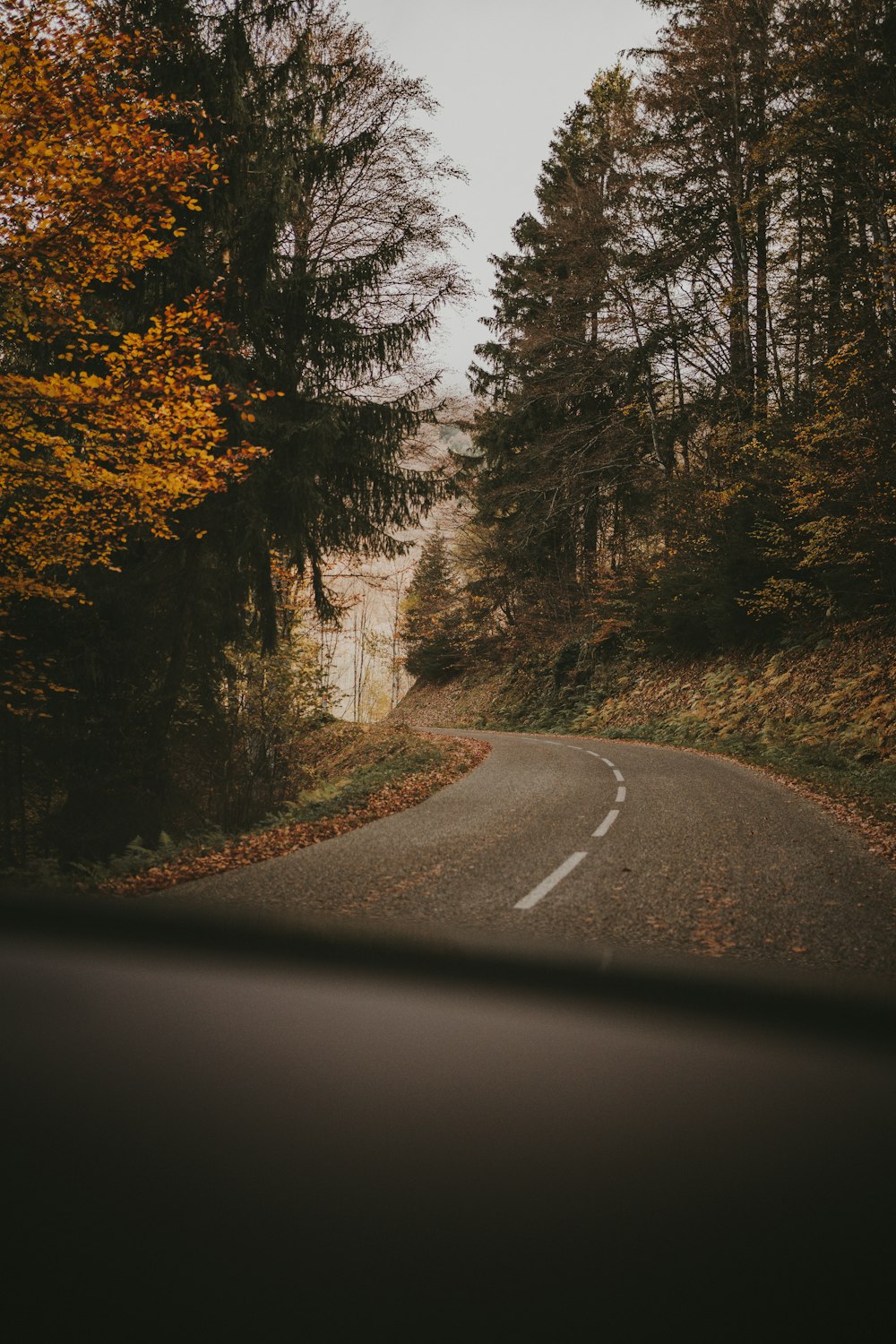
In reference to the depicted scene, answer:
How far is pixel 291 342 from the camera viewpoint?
364 inches

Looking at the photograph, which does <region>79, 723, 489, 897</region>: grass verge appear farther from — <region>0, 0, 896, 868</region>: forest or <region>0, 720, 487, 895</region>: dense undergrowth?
<region>0, 0, 896, 868</region>: forest

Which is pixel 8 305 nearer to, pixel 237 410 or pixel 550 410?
pixel 237 410

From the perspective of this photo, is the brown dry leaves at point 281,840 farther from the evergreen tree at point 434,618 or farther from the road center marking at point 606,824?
the evergreen tree at point 434,618

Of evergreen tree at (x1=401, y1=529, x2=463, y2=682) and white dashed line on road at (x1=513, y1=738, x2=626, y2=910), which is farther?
evergreen tree at (x1=401, y1=529, x2=463, y2=682)

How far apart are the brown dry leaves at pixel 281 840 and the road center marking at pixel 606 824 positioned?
2574mm

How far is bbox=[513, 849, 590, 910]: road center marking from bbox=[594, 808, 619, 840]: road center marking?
0.74 m

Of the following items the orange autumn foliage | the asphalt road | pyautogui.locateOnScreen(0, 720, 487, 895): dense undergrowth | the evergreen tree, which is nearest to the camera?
the asphalt road

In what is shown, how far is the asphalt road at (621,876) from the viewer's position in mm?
4117

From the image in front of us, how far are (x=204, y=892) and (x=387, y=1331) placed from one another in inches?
175

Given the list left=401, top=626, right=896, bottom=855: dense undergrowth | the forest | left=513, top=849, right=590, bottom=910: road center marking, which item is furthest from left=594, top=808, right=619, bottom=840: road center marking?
the forest

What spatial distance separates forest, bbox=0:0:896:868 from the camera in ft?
21.0

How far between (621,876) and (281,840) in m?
3.62

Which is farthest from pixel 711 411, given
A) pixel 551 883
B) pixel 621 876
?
pixel 551 883

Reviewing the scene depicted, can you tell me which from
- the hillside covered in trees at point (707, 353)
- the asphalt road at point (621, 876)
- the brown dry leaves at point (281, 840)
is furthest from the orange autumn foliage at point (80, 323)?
the hillside covered in trees at point (707, 353)
